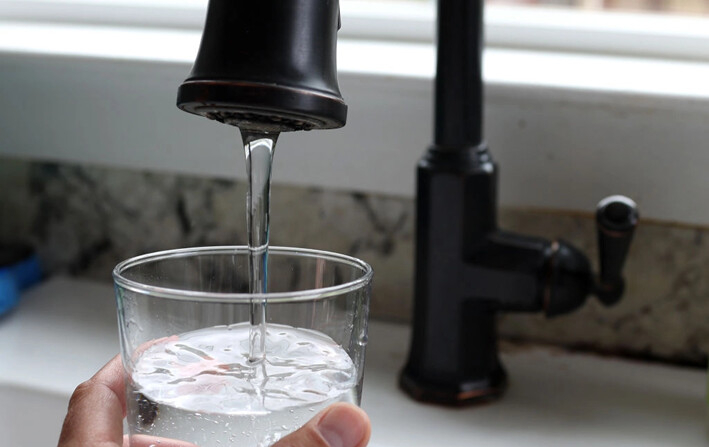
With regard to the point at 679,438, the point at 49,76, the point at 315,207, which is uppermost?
the point at 49,76

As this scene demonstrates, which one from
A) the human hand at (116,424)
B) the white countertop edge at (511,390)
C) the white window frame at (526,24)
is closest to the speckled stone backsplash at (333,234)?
the white countertop edge at (511,390)

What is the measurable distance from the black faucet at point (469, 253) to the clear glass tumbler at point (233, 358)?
20 cm

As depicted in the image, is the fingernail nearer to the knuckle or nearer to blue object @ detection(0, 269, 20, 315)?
the knuckle

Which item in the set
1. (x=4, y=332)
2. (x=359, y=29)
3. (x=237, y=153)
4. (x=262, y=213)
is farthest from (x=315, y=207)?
(x=262, y=213)

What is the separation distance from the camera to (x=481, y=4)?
59 centimetres

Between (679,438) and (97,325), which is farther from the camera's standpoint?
(97,325)

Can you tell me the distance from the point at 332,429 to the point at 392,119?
0.40m

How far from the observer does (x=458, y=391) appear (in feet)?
2.10

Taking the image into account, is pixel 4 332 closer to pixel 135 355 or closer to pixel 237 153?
pixel 237 153

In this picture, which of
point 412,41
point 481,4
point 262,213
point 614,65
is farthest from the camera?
point 412,41

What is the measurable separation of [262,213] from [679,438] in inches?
15.3

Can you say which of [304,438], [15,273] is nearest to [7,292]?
[15,273]

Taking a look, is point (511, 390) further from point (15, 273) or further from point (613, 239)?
point (15, 273)

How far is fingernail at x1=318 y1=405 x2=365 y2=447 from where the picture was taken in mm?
375
